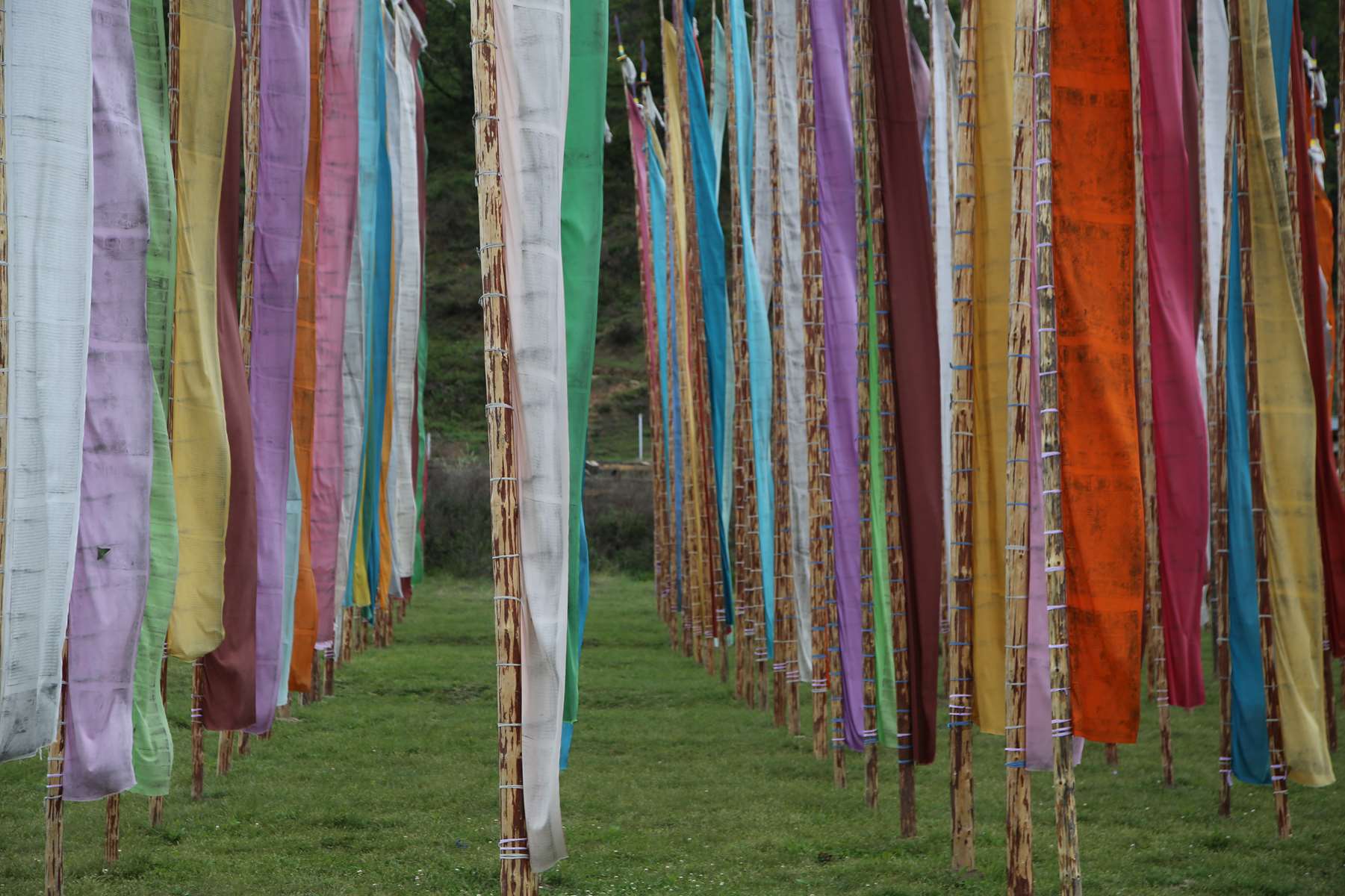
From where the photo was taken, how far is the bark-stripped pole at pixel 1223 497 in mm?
6777

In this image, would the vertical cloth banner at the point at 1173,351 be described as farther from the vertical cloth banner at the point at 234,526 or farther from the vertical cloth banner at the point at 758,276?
the vertical cloth banner at the point at 234,526

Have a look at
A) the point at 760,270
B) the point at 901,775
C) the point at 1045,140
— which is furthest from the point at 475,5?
the point at 760,270

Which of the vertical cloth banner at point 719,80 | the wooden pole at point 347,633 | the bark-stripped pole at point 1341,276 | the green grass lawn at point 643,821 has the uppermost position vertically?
the vertical cloth banner at point 719,80

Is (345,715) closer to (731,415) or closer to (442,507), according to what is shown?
(731,415)

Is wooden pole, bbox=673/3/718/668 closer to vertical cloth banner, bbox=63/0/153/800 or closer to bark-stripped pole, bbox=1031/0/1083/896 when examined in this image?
bark-stripped pole, bbox=1031/0/1083/896

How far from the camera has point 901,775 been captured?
677 cm

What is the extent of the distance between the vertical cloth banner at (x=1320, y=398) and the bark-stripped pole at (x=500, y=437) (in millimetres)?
4085

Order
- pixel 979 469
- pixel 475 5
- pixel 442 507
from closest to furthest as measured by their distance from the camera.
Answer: pixel 475 5 → pixel 979 469 → pixel 442 507

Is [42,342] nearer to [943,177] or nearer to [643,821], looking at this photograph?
[643,821]

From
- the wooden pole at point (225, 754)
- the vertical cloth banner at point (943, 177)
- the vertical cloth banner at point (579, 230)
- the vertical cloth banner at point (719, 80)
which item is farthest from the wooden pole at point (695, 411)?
the vertical cloth banner at point (579, 230)

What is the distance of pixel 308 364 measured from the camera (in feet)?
26.0

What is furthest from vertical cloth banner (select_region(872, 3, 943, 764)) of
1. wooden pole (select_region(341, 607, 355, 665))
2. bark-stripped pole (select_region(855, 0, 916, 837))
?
wooden pole (select_region(341, 607, 355, 665))

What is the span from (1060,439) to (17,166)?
376 cm

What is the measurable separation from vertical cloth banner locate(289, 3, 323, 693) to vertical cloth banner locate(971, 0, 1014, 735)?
12.3 ft
